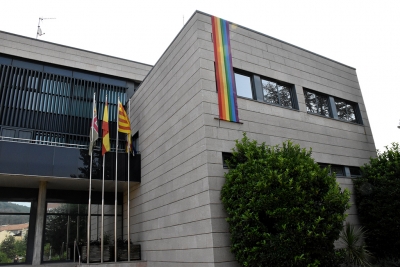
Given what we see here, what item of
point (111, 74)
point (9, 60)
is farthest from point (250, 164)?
point (9, 60)

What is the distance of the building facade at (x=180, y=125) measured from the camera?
10.5 meters

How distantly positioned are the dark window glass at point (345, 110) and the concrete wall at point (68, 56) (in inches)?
473

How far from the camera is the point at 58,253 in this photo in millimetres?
14703

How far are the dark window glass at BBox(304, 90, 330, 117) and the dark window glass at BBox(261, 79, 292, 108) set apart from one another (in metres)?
1.07

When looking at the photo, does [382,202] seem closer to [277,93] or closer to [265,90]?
[277,93]

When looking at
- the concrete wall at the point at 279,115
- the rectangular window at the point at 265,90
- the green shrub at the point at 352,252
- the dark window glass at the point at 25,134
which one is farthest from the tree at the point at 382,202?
the dark window glass at the point at 25,134

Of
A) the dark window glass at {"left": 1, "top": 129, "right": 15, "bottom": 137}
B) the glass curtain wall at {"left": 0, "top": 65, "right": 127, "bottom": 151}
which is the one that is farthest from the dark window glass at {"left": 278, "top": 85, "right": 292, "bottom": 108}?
the dark window glass at {"left": 1, "top": 129, "right": 15, "bottom": 137}

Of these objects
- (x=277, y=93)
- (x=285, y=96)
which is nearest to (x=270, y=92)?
(x=277, y=93)

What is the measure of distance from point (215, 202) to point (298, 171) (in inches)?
104

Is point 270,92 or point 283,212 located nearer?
point 283,212

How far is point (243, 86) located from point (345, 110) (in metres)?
6.55

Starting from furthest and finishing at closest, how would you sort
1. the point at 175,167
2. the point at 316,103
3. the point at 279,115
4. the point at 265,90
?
the point at 316,103 < the point at 265,90 < the point at 279,115 < the point at 175,167

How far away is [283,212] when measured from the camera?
325 inches

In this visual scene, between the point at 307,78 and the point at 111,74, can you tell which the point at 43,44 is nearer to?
the point at 111,74
